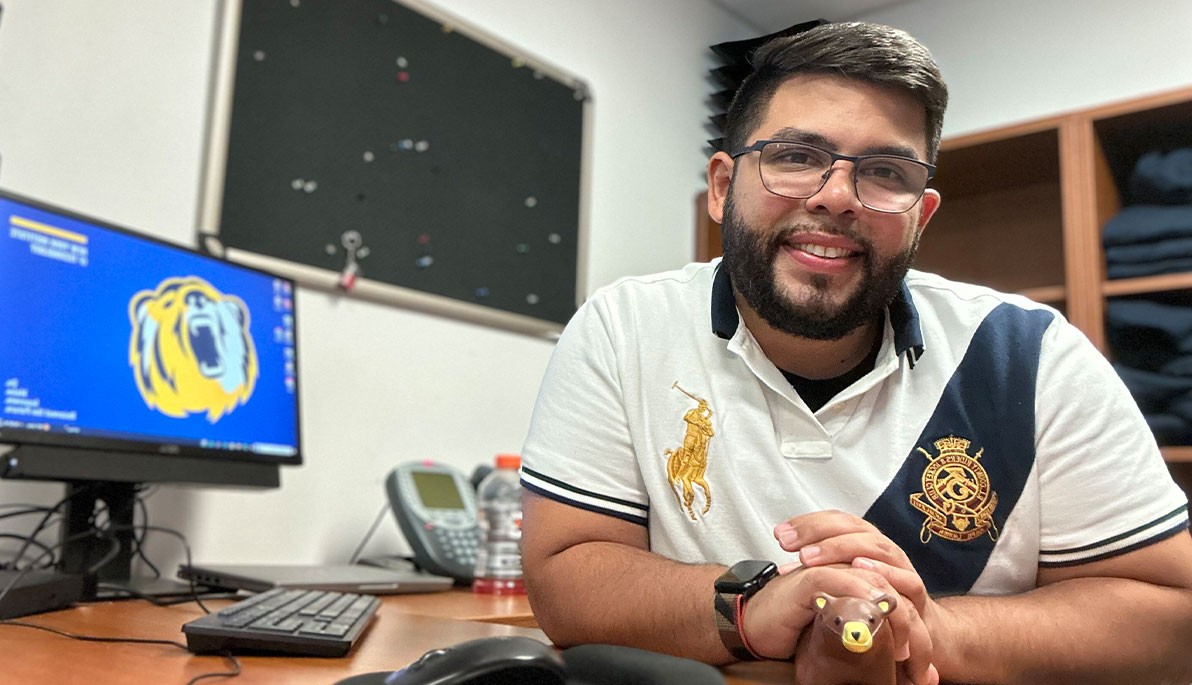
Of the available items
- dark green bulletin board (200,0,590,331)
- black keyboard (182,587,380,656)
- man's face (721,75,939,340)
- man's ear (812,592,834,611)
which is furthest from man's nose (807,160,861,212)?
dark green bulletin board (200,0,590,331)

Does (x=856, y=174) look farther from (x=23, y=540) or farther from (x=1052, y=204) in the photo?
(x=1052, y=204)

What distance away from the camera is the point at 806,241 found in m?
1.12

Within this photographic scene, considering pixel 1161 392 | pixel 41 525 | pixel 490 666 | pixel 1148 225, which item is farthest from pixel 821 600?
pixel 1148 225

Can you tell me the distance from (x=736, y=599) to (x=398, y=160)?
1504 millimetres

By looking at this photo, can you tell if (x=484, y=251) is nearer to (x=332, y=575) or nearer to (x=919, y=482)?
(x=332, y=575)

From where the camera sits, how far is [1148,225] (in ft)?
6.92

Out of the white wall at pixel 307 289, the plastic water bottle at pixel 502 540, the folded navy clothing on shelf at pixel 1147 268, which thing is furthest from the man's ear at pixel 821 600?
the folded navy clothing on shelf at pixel 1147 268

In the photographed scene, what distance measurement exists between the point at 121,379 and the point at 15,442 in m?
0.18

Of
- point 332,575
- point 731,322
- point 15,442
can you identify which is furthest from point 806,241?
point 15,442

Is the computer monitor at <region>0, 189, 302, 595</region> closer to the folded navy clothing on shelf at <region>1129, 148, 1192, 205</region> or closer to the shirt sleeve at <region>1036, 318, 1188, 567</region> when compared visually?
the shirt sleeve at <region>1036, 318, 1188, 567</region>

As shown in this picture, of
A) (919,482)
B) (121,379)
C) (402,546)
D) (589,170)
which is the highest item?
(589,170)

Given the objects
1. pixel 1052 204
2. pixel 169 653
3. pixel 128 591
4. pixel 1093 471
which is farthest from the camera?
pixel 1052 204

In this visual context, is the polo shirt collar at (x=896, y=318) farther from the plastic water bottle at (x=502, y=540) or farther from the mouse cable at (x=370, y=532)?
the mouse cable at (x=370, y=532)

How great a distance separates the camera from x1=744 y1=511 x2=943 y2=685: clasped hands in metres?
0.72
